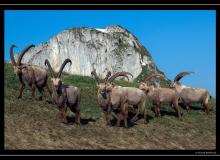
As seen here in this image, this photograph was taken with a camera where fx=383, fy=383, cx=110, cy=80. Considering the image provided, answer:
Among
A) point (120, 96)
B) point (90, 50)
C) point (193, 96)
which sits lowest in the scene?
point (193, 96)

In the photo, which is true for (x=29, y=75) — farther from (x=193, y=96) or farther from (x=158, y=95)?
(x=193, y=96)

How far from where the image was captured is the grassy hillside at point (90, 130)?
1833cm

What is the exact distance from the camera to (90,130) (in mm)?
21219

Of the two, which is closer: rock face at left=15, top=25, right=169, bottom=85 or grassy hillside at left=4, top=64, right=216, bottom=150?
grassy hillside at left=4, top=64, right=216, bottom=150

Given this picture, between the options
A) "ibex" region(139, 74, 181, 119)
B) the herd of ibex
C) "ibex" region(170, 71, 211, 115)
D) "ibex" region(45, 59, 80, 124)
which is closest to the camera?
"ibex" region(45, 59, 80, 124)

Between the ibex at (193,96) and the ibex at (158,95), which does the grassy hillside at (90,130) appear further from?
the ibex at (193,96)

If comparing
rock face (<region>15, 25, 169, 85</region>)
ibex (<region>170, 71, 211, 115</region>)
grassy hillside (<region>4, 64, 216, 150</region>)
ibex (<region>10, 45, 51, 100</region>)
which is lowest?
grassy hillside (<region>4, 64, 216, 150</region>)

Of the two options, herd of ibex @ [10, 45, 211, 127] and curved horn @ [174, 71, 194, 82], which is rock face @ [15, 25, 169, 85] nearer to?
curved horn @ [174, 71, 194, 82]

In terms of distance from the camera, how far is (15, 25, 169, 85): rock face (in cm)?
7838

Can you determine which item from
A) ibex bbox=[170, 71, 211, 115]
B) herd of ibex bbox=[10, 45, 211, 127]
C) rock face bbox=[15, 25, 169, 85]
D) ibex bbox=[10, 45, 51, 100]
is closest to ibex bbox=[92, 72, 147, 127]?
herd of ibex bbox=[10, 45, 211, 127]

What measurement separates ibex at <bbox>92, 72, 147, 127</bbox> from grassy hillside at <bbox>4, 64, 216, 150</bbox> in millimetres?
1117

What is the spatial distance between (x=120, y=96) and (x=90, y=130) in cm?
349

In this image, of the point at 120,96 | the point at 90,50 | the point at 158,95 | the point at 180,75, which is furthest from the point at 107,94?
the point at 90,50
